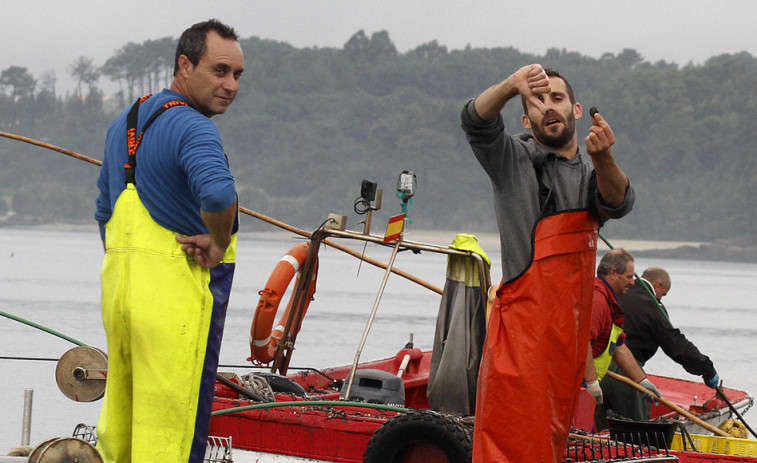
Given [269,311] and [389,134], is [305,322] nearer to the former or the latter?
[269,311]

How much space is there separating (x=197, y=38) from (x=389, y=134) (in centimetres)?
9204

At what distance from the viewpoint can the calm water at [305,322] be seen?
577 inches

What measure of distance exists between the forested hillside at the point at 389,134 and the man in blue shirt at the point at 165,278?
65903 millimetres

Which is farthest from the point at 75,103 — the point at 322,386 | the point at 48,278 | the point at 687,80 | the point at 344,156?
the point at 322,386

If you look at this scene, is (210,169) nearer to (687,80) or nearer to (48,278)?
(48,278)

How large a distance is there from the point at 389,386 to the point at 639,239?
249 ft

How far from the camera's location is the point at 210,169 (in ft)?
11.2

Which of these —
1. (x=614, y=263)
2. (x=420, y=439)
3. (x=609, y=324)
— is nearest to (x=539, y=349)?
(x=420, y=439)

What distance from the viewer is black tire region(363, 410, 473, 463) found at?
231 inches

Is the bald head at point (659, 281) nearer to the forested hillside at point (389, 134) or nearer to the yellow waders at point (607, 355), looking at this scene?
the yellow waders at point (607, 355)

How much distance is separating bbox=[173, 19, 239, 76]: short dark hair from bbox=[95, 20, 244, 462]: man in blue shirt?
157 mm

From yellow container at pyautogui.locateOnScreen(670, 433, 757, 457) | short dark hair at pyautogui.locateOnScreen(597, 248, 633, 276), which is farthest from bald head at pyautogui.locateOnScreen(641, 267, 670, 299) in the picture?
yellow container at pyautogui.locateOnScreen(670, 433, 757, 457)

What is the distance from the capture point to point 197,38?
3.67 meters

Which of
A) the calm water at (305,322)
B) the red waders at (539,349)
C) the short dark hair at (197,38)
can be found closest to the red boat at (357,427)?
the red waders at (539,349)
